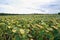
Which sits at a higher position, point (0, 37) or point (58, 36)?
Result: point (58, 36)

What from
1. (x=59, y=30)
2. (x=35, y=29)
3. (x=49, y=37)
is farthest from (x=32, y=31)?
(x=59, y=30)

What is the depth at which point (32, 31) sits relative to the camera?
4855 mm

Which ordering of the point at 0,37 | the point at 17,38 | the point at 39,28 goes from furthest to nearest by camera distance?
the point at 0,37 → the point at 39,28 → the point at 17,38

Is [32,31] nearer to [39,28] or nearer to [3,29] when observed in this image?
[39,28]

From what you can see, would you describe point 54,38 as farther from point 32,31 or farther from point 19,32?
point 32,31

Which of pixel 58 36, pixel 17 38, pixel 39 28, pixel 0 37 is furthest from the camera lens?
pixel 0 37

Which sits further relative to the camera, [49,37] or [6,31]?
[6,31]

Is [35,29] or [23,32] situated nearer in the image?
[23,32]

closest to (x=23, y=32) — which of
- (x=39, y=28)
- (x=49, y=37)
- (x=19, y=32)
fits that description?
(x=19, y=32)

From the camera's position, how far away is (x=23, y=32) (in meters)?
3.83

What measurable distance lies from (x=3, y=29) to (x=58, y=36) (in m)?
2.38

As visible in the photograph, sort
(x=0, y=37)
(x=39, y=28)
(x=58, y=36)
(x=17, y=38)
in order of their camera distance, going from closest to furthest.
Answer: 1. (x=58, y=36)
2. (x=17, y=38)
3. (x=39, y=28)
4. (x=0, y=37)

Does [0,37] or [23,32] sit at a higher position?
[23,32]

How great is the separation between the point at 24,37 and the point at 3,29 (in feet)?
5.79
